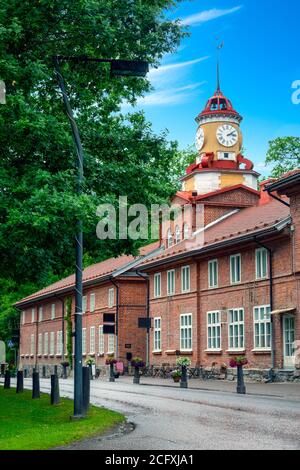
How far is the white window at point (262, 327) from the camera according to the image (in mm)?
35938

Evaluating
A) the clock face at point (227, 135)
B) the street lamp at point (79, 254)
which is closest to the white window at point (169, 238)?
the clock face at point (227, 135)

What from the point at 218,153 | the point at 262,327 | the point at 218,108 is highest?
the point at 218,108

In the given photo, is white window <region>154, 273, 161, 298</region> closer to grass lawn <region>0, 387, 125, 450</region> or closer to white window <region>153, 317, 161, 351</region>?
white window <region>153, 317, 161, 351</region>

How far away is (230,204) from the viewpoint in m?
49.7

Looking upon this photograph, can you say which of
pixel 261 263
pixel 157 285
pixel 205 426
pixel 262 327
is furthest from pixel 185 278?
pixel 205 426

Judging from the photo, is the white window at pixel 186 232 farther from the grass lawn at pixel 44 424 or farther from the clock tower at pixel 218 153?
the grass lawn at pixel 44 424

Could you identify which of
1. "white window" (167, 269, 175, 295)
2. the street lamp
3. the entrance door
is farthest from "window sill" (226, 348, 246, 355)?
the street lamp

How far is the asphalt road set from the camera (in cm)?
1104

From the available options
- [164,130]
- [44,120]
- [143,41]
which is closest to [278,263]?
[164,130]

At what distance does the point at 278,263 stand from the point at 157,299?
52.0ft

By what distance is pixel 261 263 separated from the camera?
36.8 m

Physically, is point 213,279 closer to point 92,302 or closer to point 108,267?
point 108,267

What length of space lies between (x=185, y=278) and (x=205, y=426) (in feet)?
104

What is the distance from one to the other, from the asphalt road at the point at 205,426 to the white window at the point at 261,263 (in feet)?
51.1
